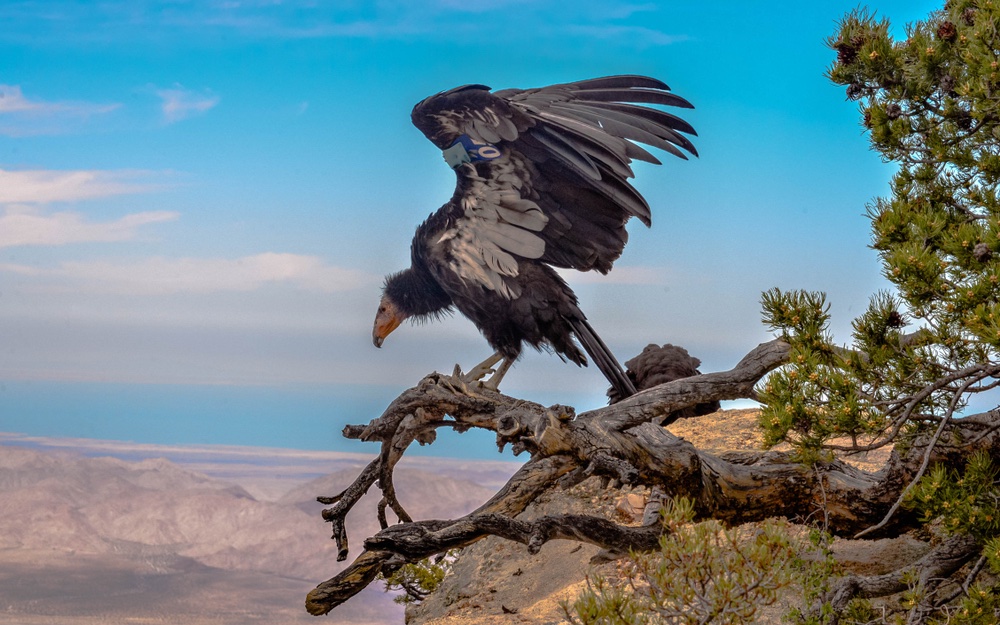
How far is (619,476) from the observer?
391 centimetres

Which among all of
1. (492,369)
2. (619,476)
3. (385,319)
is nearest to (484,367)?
(492,369)

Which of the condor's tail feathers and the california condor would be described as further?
the condor's tail feathers

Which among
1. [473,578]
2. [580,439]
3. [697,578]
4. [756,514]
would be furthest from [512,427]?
[473,578]

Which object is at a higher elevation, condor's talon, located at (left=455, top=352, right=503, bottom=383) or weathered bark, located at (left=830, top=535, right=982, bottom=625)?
condor's talon, located at (left=455, top=352, right=503, bottom=383)

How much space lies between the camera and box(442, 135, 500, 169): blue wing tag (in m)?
5.04

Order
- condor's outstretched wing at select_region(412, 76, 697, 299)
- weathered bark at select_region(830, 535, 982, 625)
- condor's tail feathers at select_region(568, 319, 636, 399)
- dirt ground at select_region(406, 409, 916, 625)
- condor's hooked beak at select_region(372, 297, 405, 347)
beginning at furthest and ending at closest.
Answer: condor's hooked beak at select_region(372, 297, 405, 347) → condor's tail feathers at select_region(568, 319, 636, 399) → condor's outstretched wing at select_region(412, 76, 697, 299) → dirt ground at select_region(406, 409, 916, 625) → weathered bark at select_region(830, 535, 982, 625)

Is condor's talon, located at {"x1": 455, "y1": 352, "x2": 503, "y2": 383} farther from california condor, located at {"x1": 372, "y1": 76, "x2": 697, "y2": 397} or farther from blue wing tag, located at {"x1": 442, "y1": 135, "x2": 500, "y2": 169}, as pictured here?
blue wing tag, located at {"x1": 442, "y1": 135, "x2": 500, "y2": 169}

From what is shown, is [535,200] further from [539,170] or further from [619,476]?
[619,476]

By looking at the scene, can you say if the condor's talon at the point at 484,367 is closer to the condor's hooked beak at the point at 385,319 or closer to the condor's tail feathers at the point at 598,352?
the condor's tail feathers at the point at 598,352

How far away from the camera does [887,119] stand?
374cm

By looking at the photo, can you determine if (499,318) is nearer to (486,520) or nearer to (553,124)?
(553,124)

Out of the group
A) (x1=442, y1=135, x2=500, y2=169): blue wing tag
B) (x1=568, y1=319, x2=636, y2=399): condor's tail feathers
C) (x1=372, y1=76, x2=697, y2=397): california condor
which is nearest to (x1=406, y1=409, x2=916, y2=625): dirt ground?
(x1=568, y1=319, x2=636, y2=399): condor's tail feathers

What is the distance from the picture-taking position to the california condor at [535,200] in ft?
16.5

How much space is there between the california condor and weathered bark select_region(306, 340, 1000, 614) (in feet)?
1.81
